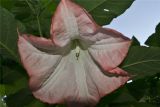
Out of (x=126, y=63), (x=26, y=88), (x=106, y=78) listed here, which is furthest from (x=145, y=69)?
(x=26, y=88)

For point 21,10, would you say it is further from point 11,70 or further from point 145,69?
point 145,69

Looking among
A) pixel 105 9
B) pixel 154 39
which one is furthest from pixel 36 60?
pixel 154 39

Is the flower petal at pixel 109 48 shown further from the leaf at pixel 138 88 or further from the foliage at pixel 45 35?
the leaf at pixel 138 88

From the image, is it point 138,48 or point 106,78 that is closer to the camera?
point 106,78

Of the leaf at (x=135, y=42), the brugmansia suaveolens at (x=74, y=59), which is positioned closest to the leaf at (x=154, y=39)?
the leaf at (x=135, y=42)

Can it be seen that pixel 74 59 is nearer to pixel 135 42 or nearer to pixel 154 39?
pixel 135 42
